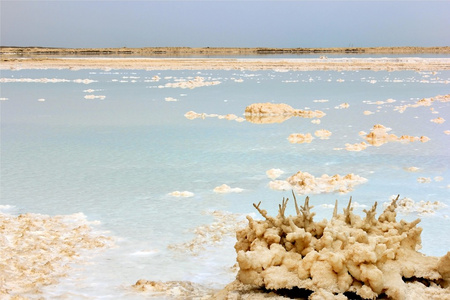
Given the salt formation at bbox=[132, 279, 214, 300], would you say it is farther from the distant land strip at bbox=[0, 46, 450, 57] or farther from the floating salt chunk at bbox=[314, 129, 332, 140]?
the distant land strip at bbox=[0, 46, 450, 57]

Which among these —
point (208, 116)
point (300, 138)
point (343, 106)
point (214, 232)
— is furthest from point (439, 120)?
point (214, 232)

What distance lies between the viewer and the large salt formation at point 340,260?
2850 mm

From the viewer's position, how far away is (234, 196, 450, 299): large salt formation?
2850 mm

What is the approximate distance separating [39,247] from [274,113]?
865 cm

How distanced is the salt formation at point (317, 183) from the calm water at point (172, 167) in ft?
0.41

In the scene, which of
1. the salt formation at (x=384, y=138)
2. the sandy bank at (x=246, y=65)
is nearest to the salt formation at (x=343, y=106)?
the salt formation at (x=384, y=138)

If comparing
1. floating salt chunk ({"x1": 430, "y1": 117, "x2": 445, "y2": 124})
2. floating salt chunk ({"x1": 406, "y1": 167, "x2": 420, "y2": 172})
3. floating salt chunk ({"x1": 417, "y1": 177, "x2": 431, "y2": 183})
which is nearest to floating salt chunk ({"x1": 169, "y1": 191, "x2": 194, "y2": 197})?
floating salt chunk ({"x1": 417, "y1": 177, "x2": 431, "y2": 183})

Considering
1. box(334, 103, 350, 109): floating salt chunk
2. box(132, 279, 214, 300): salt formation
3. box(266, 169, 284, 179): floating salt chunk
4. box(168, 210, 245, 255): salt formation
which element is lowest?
box(168, 210, 245, 255): salt formation

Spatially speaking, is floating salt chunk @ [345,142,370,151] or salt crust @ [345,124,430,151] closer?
floating salt chunk @ [345,142,370,151]

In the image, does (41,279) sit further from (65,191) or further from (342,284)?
(65,191)

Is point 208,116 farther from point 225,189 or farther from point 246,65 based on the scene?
point 246,65

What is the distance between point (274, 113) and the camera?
1231 cm

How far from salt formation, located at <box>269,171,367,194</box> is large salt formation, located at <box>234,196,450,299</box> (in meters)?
2.61

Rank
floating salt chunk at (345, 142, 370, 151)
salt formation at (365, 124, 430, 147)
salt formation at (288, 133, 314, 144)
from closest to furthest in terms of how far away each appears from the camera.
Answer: floating salt chunk at (345, 142, 370, 151) → salt formation at (365, 124, 430, 147) → salt formation at (288, 133, 314, 144)
